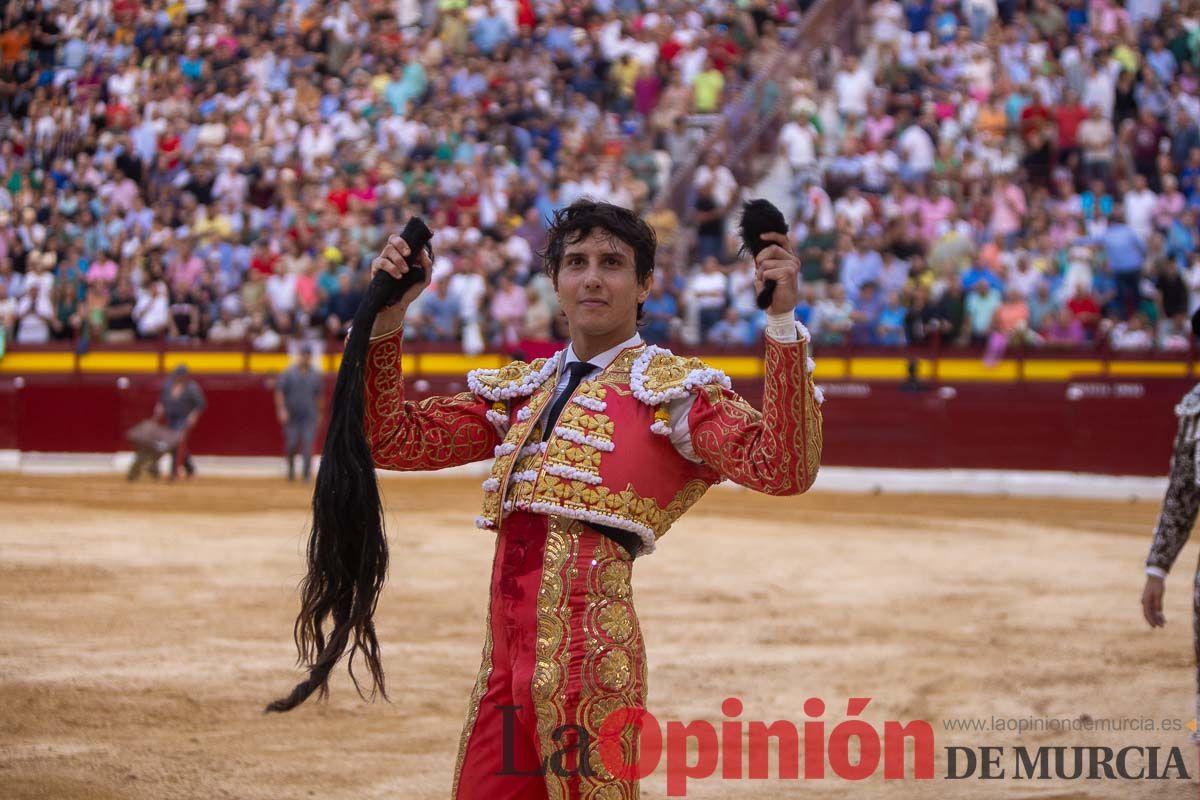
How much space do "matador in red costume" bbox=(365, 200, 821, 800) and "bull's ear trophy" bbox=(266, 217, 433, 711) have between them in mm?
46

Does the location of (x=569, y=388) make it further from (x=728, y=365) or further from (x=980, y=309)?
(x=728, y=365)

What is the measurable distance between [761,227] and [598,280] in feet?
1.20

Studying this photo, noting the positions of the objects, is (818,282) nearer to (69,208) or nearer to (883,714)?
(69,208)

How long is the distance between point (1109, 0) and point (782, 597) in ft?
29.6

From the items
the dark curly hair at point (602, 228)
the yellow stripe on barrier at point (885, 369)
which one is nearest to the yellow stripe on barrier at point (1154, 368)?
the yellow stripe on barrier at point (885, 369)

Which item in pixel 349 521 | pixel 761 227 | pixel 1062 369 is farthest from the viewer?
pixel 1062 369

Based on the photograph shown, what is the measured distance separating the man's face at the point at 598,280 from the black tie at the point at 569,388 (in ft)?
0.31

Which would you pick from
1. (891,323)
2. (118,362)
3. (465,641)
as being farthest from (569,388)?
(118,362)

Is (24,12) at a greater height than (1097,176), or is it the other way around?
(24,12)

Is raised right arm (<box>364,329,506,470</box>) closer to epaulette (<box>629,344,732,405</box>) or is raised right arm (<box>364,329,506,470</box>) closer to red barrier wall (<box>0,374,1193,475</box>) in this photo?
epaulette (<box>629,344,732,405</box>)

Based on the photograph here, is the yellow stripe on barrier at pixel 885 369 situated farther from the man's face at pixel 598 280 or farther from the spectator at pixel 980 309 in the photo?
the man's face at pixel 598 280

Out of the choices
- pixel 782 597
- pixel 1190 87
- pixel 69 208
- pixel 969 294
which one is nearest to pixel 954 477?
pixel 969 294

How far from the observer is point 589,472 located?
297cm

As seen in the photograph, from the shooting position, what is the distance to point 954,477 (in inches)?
602
